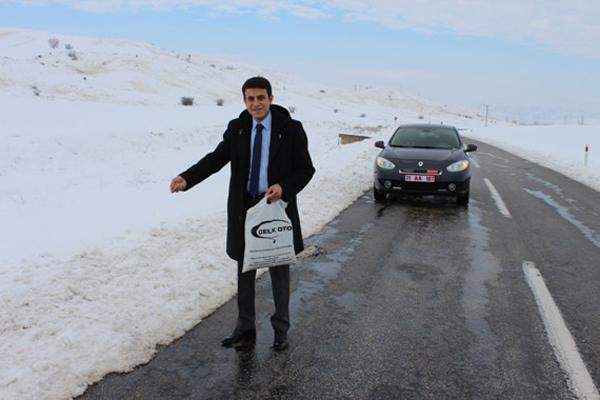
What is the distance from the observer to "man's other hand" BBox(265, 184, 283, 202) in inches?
139

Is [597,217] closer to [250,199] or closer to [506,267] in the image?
[506,267]

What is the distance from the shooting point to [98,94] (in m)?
50.0

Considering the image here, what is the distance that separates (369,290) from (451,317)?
947 mm

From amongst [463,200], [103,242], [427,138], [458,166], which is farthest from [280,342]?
[427,138]

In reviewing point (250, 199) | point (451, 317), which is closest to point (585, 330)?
point (451, 317)

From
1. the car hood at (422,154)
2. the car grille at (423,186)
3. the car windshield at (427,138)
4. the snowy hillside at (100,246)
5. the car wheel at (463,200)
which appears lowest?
the snowy hillside at (100,246)

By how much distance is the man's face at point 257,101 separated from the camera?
3559 millimetres

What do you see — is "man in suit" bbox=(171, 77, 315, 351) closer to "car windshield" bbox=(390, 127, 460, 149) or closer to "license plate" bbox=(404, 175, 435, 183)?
"license plate" bbox=(404, 175, 435, 183)

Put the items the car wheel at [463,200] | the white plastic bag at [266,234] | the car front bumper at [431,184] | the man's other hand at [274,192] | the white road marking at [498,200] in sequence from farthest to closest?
the car wheel at [463,200] < the car front bumper at [431,184] < the white road marking at [498,200] < the white plastic bag at [266,234] < the man's other hand at [274,192]

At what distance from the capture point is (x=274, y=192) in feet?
11.6

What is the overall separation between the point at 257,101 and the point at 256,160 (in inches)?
16.6

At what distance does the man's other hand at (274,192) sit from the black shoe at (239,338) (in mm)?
1149

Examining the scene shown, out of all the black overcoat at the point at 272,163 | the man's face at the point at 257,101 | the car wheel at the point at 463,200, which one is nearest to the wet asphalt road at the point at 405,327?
the black overcoat at the point at 272,163

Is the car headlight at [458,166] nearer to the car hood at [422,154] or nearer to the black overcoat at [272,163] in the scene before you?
the car hood at [422,154]
